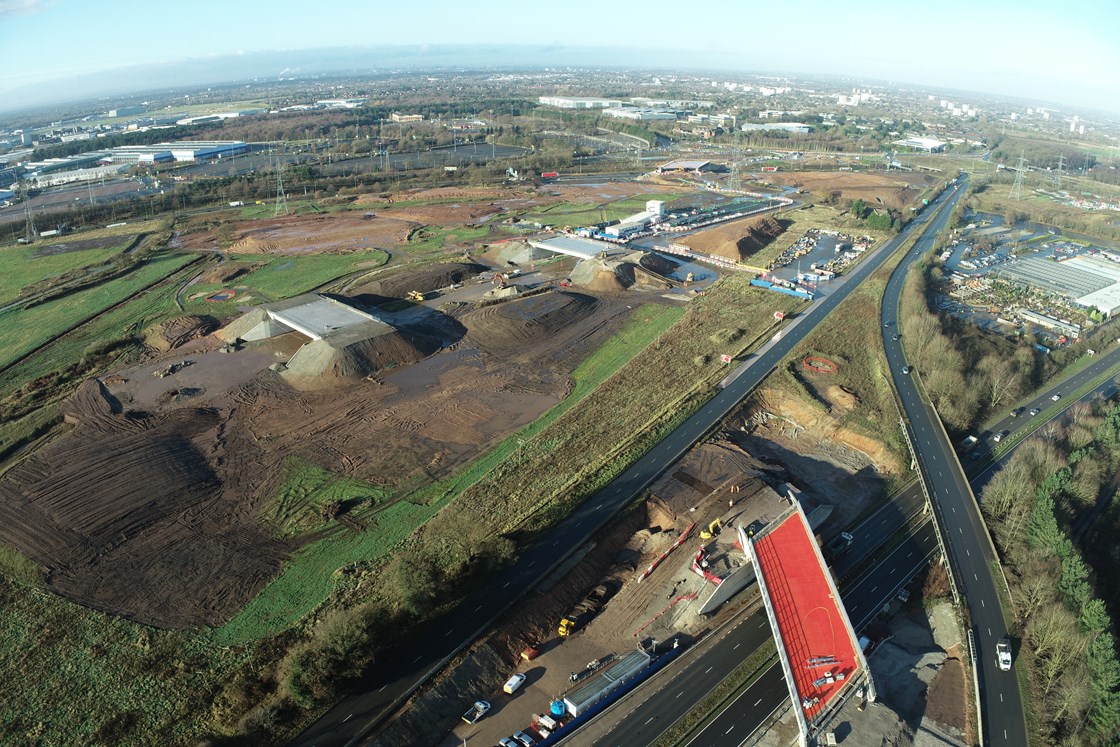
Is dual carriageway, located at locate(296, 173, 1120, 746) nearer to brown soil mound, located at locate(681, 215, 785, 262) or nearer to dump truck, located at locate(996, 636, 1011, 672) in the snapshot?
dump truck, located at locate(996, 636, 1011, 672)

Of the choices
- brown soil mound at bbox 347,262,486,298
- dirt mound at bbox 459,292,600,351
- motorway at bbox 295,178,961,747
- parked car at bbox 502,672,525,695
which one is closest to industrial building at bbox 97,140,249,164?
brown soil mound at bbox 347,262,486,298

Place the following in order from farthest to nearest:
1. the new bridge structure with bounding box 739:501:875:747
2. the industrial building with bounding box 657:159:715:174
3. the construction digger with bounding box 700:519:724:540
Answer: the industrial building with bounding box 657:159:715:174 → the construction digger with bounding box 700:519:724:540 → the new bridge structure with bounding box 739:501:875:747

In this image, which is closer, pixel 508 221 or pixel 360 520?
pixel 360 520

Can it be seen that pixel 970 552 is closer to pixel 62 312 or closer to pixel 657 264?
pixel 657 264

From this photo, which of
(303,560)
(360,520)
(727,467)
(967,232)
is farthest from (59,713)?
(967,232)

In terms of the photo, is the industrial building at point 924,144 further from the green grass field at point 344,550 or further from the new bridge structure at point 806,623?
the new bridge structure at point 806,623

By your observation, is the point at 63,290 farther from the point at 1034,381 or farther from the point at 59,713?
the point at 1034,381

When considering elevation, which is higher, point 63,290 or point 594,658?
point 63,290
